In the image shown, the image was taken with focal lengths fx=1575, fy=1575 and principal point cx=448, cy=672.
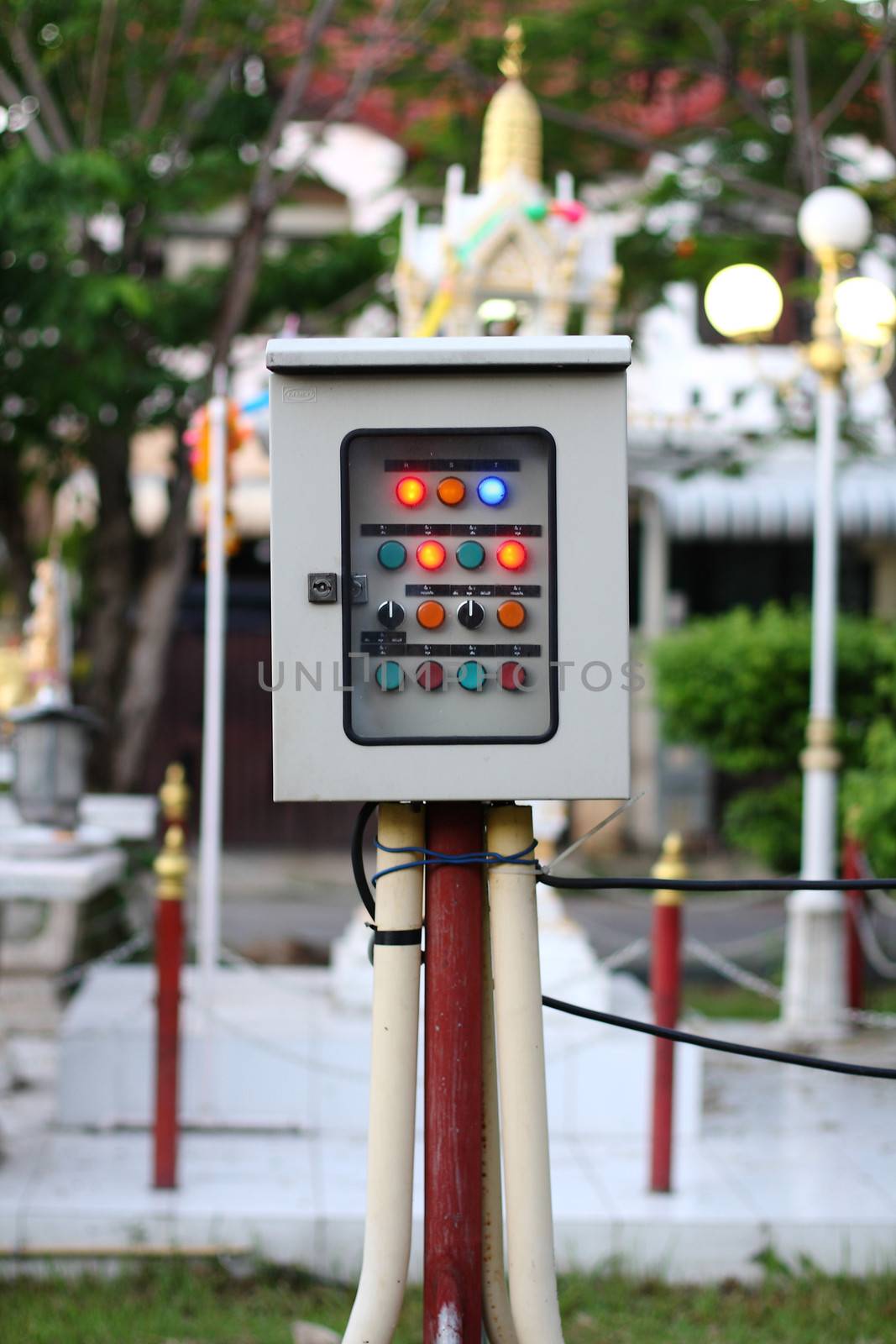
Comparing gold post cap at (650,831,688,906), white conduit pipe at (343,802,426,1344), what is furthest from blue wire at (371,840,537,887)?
gold post cap at (650,831,688,906)

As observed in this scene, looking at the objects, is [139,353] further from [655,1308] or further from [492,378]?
[492,378]

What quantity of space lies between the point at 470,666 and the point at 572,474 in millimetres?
304

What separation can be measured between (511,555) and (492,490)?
0.10 meters

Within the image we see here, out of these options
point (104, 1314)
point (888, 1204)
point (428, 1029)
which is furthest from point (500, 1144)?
point (888, 1204)

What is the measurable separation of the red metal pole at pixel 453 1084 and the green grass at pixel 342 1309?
2177mm

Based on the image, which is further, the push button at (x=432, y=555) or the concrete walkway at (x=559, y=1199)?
the concrete walkway at (x=559, y=1199)

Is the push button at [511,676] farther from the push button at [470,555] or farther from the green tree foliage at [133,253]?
the green tree foliage at [133,253]

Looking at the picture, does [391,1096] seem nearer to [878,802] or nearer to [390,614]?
[390,614]

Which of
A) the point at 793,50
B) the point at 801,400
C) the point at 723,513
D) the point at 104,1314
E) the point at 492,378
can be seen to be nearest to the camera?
the point at 492,378

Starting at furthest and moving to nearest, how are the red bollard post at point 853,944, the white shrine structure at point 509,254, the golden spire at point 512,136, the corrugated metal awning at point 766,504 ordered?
the corrugated metal awning at point 766,504 < the red bollard post at point 853,944 < the golden spire at point 512,136 < the white shrine structure at point 509,254

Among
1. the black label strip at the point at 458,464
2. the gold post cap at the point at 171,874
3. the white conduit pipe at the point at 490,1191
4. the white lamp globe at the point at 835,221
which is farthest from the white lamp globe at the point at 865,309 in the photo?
the white conduit pipe at the point at 490,1191

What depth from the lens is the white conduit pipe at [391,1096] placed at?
2213 mm

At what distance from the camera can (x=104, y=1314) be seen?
424 centimetres

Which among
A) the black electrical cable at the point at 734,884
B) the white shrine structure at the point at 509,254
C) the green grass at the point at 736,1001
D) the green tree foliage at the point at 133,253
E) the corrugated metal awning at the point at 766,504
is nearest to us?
the black electrical cable at the point at 734,884
